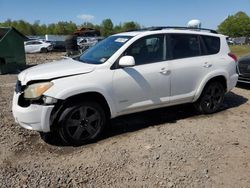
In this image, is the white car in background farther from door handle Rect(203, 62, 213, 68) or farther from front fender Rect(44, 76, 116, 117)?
front fender Rect(44, 76, 116, 117)

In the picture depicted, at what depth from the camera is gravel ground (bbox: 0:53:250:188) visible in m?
4.04

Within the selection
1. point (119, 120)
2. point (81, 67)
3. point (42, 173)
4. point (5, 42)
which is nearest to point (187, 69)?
point (119, 120)

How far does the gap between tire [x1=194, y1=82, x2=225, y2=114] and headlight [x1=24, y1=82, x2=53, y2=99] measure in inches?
121

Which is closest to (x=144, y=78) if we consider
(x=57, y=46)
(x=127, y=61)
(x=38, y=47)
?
(x=127, y=61)

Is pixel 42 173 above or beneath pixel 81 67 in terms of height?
beneath

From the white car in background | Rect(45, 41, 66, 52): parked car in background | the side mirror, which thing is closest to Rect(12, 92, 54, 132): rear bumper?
the side mirror

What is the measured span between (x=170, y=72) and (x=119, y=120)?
4.22ft

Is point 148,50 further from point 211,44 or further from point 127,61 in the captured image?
point 211,44

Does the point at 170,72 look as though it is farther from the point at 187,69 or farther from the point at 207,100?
the point at 207,100

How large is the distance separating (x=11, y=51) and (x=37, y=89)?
34.2 feet

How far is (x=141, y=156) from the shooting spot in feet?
15.2

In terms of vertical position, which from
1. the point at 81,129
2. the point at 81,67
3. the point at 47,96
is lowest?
the point at 81,129

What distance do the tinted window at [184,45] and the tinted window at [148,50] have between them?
0.26 m

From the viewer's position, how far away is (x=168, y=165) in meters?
4.39
